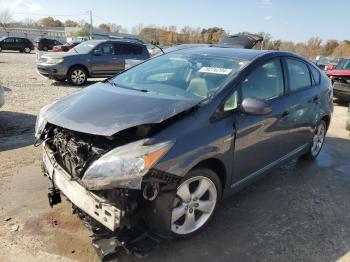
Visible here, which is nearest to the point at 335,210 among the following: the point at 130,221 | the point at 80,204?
the point at 130,221

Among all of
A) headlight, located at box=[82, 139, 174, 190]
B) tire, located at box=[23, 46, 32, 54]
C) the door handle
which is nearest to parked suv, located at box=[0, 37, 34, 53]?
tire, located at box=[23, 46, 32, 54]

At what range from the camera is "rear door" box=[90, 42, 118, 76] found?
13.4 metres

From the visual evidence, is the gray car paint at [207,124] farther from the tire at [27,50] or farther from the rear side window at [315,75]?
the tire at [27,50]

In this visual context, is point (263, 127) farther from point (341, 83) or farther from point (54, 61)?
point (54, 61)

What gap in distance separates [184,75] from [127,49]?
10.8 m

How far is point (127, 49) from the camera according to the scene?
14.3 metres

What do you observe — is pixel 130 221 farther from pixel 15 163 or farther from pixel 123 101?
pixel 15 163

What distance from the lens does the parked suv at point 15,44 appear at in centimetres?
3578

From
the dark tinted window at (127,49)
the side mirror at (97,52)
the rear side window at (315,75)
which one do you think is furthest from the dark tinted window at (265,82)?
the dark tinted window at (127,49)

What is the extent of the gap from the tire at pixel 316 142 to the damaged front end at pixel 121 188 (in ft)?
10.9

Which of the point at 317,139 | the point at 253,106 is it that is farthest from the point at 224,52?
the point at 317,139

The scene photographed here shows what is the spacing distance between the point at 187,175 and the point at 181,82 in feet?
4.03

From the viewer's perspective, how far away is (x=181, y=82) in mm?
3881

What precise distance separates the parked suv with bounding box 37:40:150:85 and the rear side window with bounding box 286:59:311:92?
9437 millimetres
